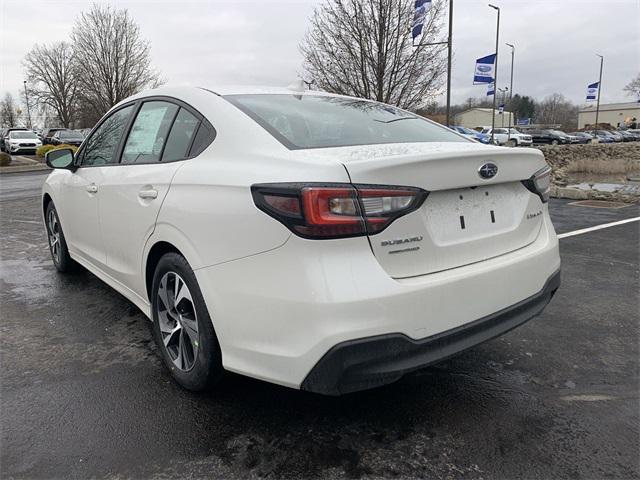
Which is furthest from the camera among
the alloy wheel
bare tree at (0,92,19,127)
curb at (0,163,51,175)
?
bare tree at (0,92,19,127)

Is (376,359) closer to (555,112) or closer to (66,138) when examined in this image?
(66,138)

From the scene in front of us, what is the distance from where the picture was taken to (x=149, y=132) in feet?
10.7

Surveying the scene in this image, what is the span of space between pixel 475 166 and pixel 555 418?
1.28 metres

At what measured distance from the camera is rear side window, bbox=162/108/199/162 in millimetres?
2791

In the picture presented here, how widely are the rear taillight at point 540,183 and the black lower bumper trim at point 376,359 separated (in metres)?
0.91

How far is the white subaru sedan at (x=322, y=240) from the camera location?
1972 millimetres

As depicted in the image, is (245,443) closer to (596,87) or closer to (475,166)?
(475,166)

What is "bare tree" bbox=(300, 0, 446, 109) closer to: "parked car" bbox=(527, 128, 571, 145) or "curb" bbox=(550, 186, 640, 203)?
"curb" bbox=(550, 186, 640, 203)

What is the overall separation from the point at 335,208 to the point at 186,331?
119 cm

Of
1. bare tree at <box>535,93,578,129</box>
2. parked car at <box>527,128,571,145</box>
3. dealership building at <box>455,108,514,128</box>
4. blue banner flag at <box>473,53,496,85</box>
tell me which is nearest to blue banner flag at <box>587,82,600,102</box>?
parked car at <box>527,128,571,145</box>

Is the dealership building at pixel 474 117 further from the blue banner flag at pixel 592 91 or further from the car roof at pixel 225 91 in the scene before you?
the car roof at pixel 225 91

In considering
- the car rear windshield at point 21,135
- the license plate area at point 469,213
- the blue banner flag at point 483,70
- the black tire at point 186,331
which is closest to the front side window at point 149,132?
the black tire at point 186,331

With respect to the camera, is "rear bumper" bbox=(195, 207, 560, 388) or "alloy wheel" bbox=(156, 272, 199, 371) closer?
"rear bumper" bbox=(195, 207, 560, 388)

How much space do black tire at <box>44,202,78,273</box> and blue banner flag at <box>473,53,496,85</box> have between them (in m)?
17.1
